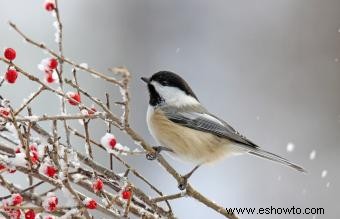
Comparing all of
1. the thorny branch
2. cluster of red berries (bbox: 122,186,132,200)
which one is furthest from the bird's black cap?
cluster of red berries (bbox: 122,186,132,200)

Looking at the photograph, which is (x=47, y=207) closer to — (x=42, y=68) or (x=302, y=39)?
(x=42, y=68)

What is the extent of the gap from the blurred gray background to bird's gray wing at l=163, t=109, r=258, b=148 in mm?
2903

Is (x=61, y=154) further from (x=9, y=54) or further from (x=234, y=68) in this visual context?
(x=234, y=68)

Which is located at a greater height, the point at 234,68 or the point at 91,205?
the point at 234,68

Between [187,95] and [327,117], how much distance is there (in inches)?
171

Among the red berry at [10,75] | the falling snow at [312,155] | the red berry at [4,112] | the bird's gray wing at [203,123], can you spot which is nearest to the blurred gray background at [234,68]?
the falling snow at [312,155]

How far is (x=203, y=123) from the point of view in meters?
2.76

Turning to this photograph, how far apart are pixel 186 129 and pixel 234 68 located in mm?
5394

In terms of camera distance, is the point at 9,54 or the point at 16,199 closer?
the point at 16,199

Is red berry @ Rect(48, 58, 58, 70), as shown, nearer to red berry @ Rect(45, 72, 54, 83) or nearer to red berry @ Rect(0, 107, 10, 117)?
red berry @ Rect(45, 72, 54, 83)

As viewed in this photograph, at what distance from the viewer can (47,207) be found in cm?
144

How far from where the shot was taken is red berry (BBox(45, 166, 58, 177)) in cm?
151

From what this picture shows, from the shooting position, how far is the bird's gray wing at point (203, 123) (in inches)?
106

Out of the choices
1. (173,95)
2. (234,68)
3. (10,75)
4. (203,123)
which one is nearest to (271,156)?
(203,123)
